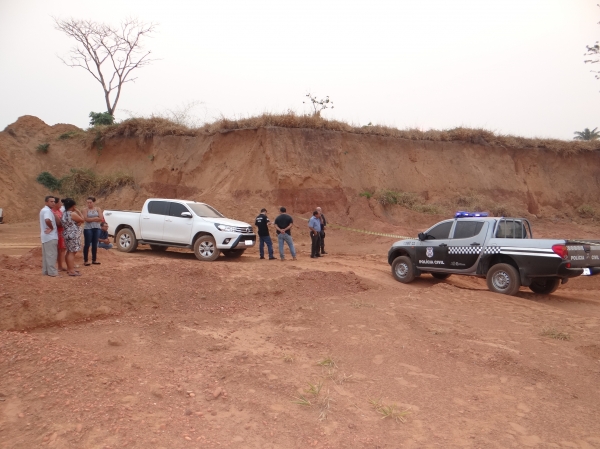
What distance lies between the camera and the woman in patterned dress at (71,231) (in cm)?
932

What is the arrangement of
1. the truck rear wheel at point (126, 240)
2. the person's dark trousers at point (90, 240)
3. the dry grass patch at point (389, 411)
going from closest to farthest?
the dry grass patch at point (389, 411) < the person's dark trousers at point (90, 240) < the truck rear wheel at point (126, 240)

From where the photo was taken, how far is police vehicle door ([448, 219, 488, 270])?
1084 centimetres

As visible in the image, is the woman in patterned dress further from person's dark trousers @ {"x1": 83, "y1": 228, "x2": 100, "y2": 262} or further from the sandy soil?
person's dark trousers @ {"x1": 83, "y1": 228, "x2": 100, "y2": 262}

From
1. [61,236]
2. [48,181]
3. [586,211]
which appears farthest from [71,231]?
[586,211]

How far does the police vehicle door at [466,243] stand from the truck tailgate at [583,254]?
172 cm

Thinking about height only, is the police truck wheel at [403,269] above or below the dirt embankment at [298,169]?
below

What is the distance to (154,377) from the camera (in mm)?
5227

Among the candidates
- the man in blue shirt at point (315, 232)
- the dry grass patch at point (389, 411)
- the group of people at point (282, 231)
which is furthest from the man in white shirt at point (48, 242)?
the man in blue shirt at point (315, 232)

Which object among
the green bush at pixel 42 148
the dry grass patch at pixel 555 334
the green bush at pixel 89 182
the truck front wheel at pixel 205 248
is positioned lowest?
the dry grass patch at pixel 555 334

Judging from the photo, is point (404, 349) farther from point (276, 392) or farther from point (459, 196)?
point (459, 196)

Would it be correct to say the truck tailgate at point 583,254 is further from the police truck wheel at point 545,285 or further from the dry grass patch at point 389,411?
the dry grass patch at point 389,411

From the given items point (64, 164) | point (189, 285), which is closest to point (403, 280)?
point (189, 285)

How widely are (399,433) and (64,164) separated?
2802cm

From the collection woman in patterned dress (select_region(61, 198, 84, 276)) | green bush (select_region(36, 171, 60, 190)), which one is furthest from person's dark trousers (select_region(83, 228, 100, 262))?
green bush (select_region(36, 171, 60, 190))
